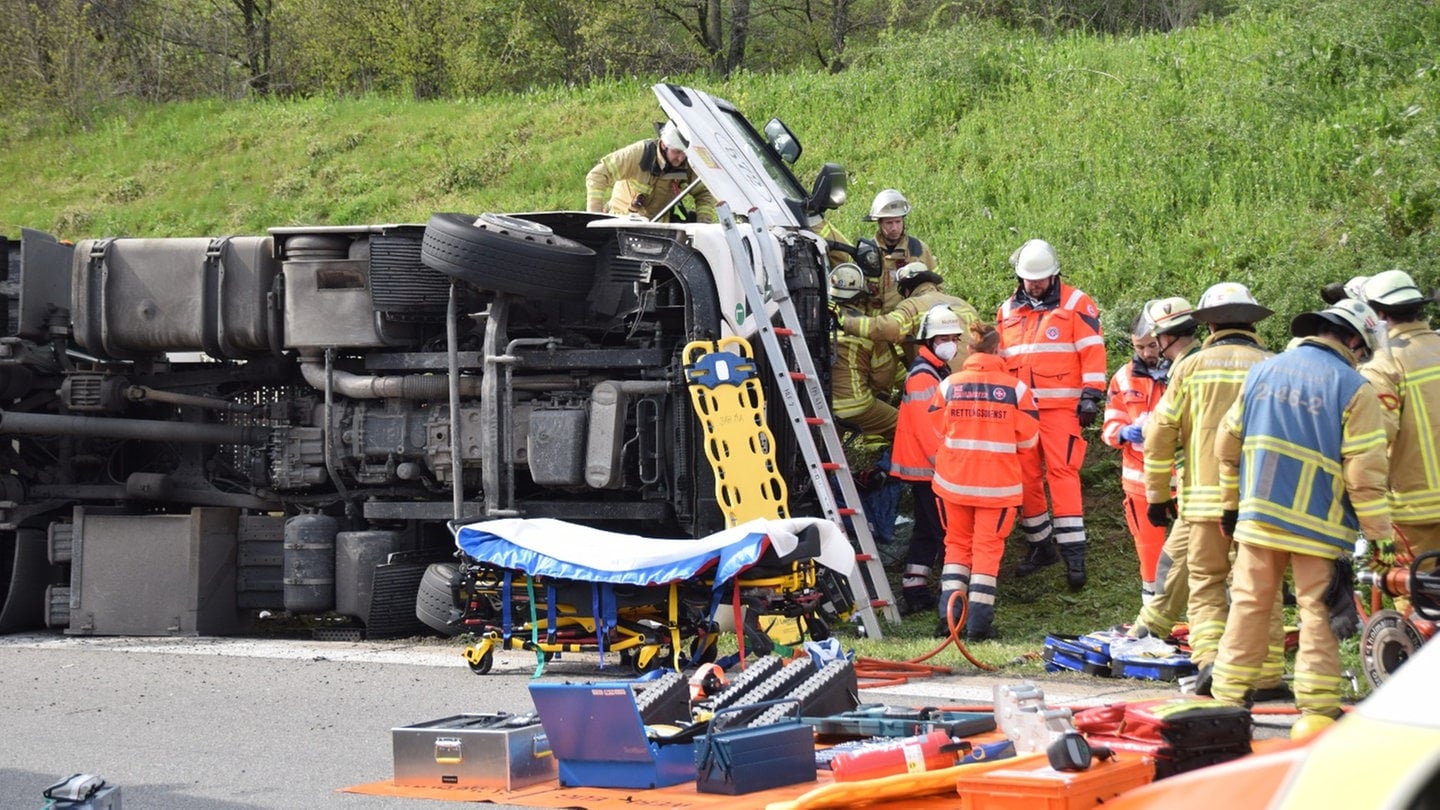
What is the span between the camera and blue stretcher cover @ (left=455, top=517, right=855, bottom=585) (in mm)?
7707

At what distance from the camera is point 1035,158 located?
1494cm

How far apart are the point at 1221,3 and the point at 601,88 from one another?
9.97m

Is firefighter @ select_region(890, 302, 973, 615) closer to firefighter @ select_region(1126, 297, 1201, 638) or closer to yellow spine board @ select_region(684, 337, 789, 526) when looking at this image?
yellow spine board @ select_region(684, 337, 789, 526)

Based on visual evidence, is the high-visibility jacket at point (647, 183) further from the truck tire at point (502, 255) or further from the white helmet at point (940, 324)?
the white helmet at point (940, 324)

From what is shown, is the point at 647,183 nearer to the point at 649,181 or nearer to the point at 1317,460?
the point at 649,181

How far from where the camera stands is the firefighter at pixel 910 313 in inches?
413

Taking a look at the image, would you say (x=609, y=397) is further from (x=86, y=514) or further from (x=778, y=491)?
(x=86, y=514)

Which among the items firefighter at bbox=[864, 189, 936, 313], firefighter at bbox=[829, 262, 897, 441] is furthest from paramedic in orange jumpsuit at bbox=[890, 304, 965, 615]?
firefighter at bbox=[864, 189, 936, 313]

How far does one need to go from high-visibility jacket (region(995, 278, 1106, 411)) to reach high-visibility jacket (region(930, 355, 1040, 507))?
87cm

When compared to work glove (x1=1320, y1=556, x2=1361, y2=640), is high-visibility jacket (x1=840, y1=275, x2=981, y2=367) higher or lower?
higher

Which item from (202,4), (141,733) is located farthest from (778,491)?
(202,4)

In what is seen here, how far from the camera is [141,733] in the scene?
7012mm

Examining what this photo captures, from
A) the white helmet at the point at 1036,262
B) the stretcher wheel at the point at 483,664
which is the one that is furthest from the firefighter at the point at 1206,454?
the stretcher wheel at the point at 483,664

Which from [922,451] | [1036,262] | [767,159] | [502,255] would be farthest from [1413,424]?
[767,159]
